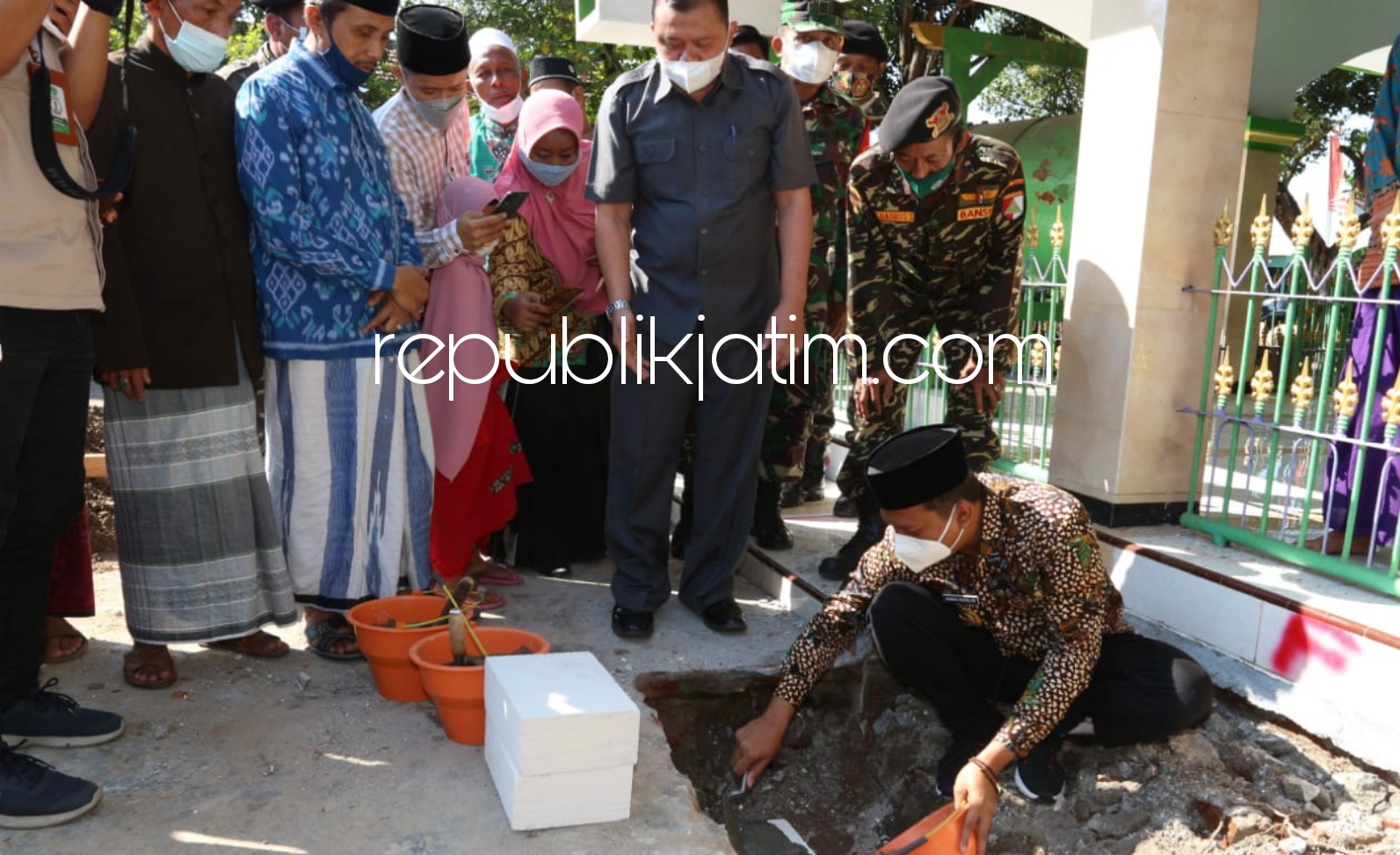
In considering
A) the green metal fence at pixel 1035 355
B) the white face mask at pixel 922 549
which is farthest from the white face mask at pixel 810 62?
the white face mask at pixel 922 549

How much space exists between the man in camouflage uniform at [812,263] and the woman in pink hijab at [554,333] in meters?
0.66

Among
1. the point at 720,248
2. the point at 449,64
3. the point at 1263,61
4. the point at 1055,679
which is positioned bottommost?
the point at 1055,679

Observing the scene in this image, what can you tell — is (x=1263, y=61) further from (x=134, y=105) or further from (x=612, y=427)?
(x=134, y=105)

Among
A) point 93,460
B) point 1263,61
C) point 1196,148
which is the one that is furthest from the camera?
point 1263,61

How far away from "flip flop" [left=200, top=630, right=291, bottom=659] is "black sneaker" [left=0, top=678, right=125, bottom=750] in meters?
0.53

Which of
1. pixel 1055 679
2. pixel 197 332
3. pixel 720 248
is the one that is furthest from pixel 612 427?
pixel 1055 679

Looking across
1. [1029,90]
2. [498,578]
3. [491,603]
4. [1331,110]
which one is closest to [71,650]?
[491,603]

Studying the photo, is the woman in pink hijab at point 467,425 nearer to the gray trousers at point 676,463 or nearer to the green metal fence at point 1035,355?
the gray trousers at point 676,463

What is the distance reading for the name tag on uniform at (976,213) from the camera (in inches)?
146

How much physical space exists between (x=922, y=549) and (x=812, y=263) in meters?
1.81

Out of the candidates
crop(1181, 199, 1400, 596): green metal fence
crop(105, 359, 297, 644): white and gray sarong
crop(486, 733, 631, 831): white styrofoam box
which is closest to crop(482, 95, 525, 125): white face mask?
crop(105, 359, 297, 644): white and gray sarong

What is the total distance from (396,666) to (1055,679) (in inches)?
66.9

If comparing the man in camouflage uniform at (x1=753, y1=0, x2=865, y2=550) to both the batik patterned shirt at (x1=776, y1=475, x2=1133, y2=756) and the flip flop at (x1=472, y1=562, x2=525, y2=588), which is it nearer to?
the flip flop at (x1=472, y1=562, x2=525, y2=588)

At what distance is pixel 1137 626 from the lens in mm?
3576
